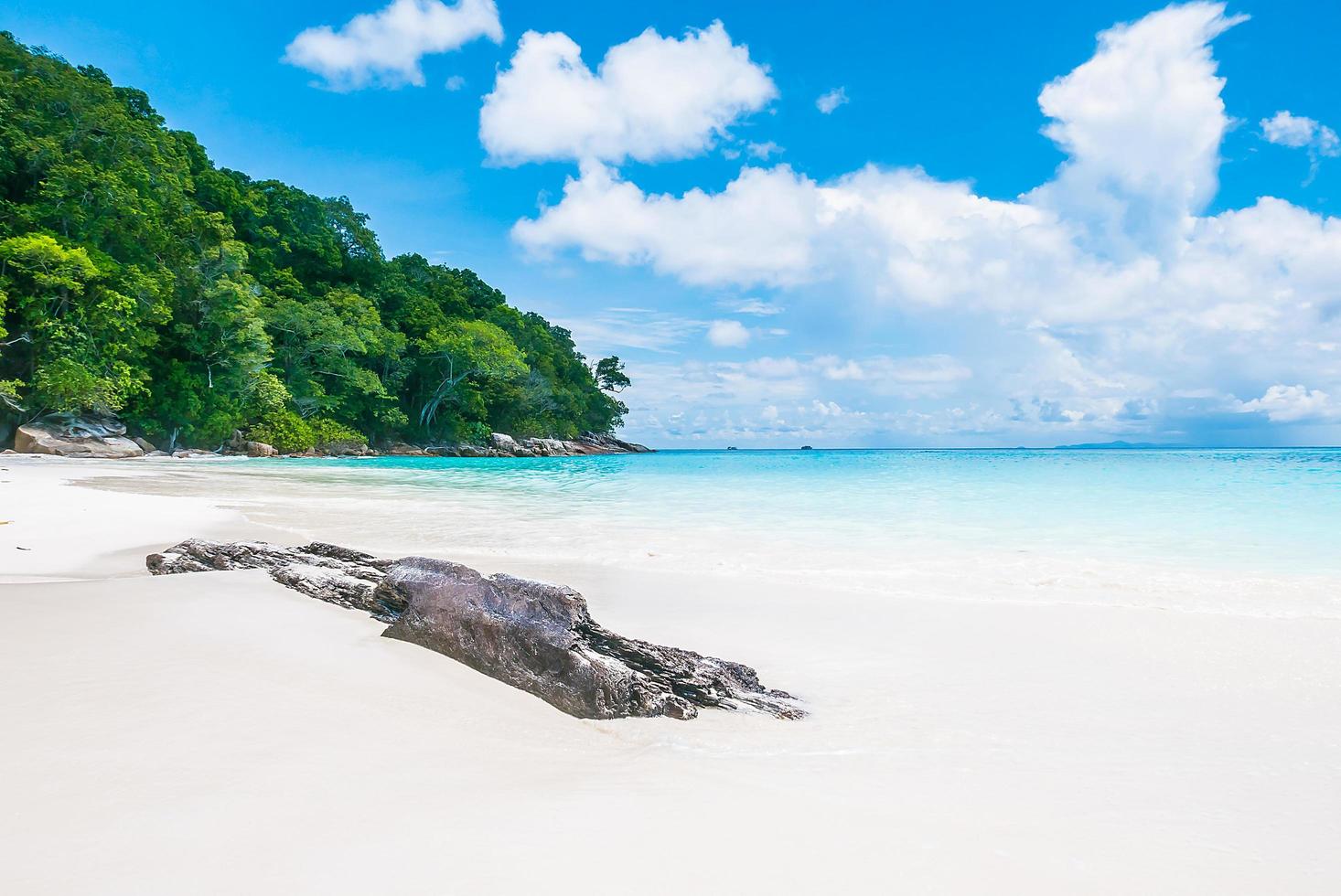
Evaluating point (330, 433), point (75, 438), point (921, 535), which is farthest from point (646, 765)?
point (330, 433)

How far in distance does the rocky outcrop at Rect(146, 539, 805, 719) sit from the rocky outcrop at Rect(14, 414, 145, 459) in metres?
26.3

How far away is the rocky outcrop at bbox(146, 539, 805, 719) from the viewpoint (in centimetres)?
252

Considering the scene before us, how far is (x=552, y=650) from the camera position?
2629 mm

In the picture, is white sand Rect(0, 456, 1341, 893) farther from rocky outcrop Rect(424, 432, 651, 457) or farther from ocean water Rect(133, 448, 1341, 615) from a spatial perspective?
rocky outcrop Rect(424, 432, 651, 457)

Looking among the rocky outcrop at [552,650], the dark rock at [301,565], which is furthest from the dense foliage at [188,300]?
the rocky outcrop at [552,650]

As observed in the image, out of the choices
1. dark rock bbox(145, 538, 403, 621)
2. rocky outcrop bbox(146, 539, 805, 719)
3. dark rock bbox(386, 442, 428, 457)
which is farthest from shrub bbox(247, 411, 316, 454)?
rocky outcrop bbox(146, 539, 805, 719)

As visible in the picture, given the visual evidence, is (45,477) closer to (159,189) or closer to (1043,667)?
(1043,667)

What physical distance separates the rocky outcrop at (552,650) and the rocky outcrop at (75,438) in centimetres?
2633

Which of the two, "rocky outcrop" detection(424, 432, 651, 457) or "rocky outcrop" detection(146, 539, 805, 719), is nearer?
"rocky outcrop" detection(146, 539, 805, 719)

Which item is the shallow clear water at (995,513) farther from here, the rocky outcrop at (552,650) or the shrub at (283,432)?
the shrub at (283,432)

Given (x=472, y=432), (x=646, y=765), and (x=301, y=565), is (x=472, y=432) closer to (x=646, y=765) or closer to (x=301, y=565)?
(x=301, y=565)

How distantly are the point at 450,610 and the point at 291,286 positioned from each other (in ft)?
130

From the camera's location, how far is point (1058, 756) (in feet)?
7.31

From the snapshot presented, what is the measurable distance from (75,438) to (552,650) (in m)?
28.5
